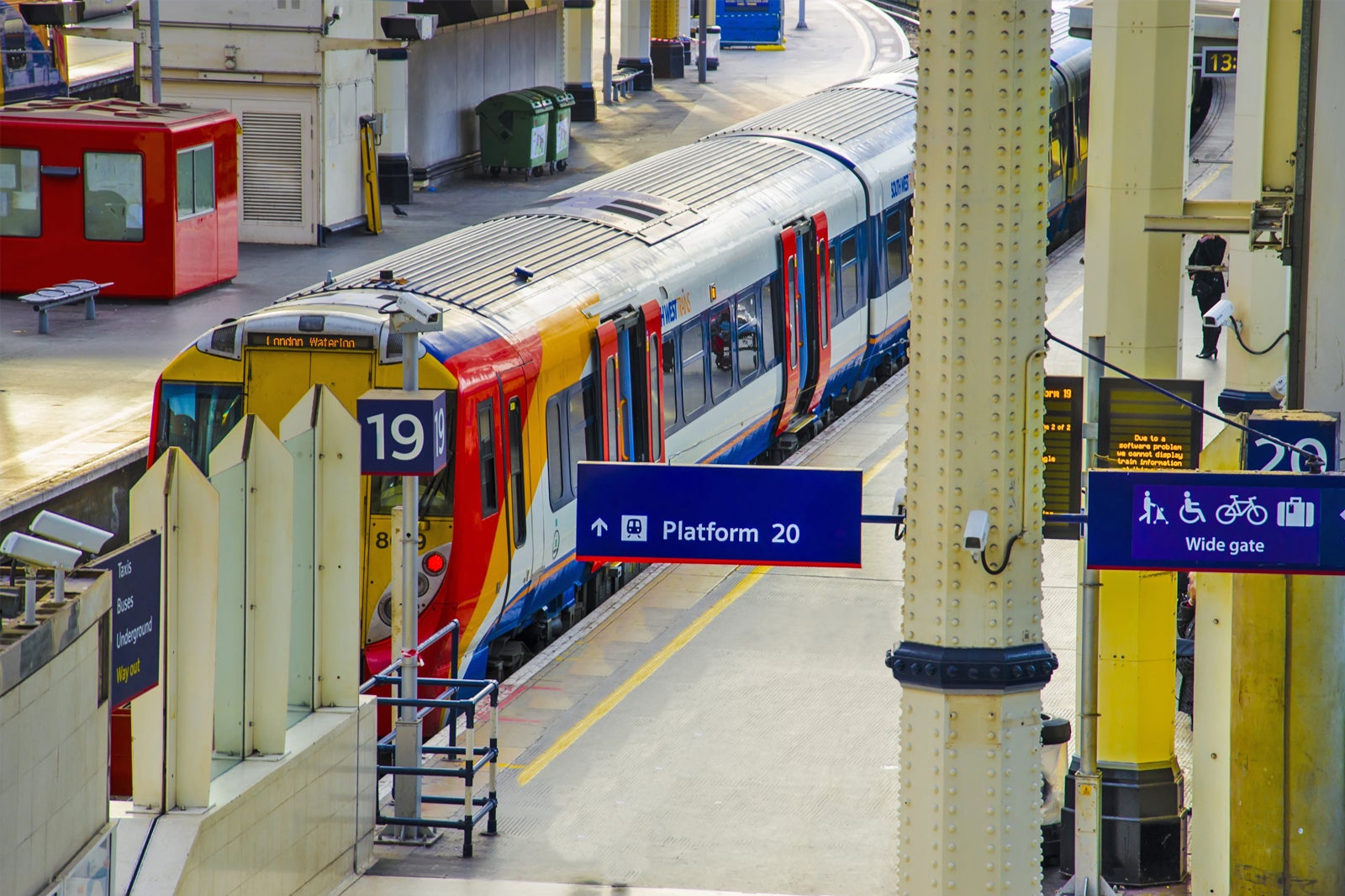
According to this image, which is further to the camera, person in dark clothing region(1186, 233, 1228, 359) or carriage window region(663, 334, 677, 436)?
person in dark clothing region(1186, 233, 1228, 359)

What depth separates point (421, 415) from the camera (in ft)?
34.2

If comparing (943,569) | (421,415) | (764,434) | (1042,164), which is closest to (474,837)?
(421,415)

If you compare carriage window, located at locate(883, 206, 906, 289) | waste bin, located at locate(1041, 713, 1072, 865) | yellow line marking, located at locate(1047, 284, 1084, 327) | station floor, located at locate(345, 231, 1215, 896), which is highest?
carriage window, located at locate(883, 206, 906, 289)

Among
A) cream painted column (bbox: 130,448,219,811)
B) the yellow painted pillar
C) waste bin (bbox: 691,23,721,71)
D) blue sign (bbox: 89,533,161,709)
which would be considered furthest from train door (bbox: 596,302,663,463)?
waste bin (bbox: 691,23,721,71)

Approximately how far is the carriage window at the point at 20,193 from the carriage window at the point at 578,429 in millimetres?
12076

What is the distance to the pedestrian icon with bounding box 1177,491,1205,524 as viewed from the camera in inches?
290

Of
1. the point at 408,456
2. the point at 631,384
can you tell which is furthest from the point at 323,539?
the point at 631,384

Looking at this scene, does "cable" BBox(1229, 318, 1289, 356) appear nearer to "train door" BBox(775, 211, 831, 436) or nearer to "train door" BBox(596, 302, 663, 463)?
"train door" BBox(596, 302, 663, 463)

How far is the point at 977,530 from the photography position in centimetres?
662

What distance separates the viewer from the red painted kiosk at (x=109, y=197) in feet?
79.1

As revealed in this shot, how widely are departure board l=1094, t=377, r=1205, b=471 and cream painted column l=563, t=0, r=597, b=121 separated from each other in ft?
111

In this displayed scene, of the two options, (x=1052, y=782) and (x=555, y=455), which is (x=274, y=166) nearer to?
(x=555, y=455)

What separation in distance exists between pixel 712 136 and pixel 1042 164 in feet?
54.0

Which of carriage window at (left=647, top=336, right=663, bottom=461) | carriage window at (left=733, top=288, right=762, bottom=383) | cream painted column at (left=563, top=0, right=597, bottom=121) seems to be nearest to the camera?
carriage window at (left=647, top=336, right=663, bottom=461)
